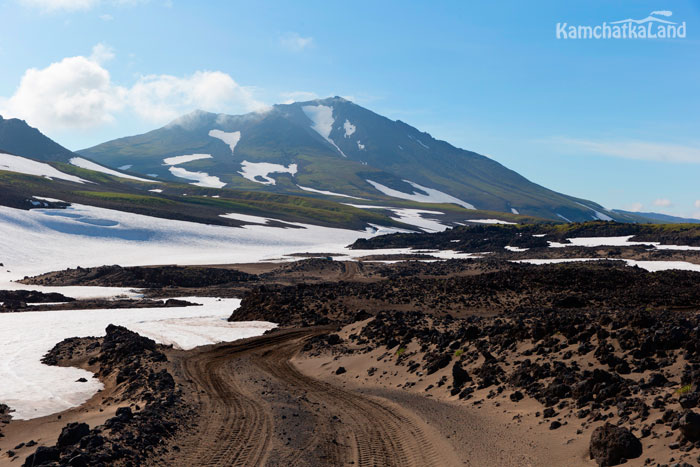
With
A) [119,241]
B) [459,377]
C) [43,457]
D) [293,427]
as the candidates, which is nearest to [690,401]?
[459,377]

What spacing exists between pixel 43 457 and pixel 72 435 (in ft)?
4.26

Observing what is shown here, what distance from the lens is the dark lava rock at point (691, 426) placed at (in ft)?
33.4

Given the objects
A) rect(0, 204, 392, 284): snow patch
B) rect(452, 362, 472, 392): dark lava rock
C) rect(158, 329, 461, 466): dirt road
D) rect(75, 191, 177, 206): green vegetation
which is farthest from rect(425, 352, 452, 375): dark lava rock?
rect(75, 191, 177, 206): green vegetation

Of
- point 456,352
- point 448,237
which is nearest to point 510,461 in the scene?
point 456,352

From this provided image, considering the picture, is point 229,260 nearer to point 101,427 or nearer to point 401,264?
point 401,264

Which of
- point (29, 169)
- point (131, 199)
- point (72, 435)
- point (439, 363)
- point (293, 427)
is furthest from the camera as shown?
point (29, 169)

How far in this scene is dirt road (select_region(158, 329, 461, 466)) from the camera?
13.4m

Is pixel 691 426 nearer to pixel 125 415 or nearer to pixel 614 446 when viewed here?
pixel 614 446

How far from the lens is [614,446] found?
35.6 feet

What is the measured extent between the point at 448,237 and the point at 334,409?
106 meters

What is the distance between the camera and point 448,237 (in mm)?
122250

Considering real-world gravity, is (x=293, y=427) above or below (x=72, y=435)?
below

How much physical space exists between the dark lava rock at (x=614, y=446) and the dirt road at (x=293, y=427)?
3.00m

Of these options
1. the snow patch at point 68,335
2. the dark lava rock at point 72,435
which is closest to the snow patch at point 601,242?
the snow patch at point 68,335
